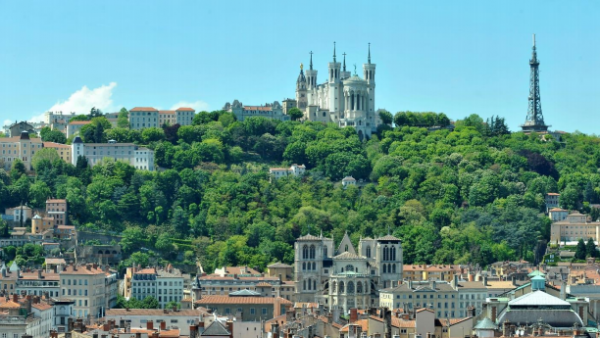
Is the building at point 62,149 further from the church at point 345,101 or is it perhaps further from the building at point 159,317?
the building at point 159,317

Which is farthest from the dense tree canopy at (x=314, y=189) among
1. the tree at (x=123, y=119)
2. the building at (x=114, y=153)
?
the tree at (x=123, y=119)

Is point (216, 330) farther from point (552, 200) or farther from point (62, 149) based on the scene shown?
point (62, 149)

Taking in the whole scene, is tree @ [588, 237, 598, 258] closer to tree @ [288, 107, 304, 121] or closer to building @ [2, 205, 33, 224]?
building @ [2, 205, 33, 224]

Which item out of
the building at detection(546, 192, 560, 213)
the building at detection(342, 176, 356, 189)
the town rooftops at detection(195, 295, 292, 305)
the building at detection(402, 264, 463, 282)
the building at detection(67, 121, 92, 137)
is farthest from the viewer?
the building at detection(67, 121, 92, 137)

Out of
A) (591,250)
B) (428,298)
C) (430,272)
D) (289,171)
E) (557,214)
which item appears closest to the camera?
(428,298)

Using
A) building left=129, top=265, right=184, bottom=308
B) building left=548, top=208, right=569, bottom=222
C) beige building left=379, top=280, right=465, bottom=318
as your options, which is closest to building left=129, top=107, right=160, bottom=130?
building left=548, top=208, right=569, bottom=222

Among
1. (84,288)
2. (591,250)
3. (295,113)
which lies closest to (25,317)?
(84,288)

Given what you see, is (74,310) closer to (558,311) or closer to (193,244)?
(193,244)
